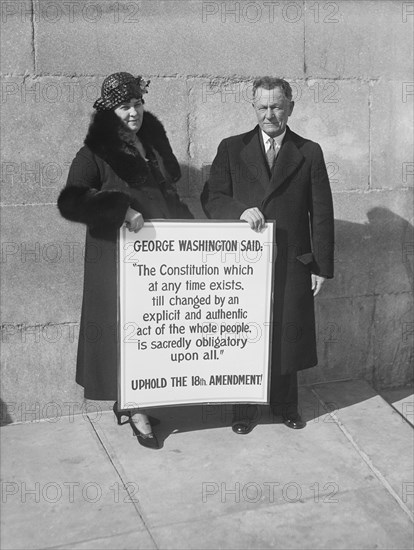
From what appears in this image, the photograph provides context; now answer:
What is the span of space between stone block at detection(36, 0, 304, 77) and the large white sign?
3.99 ft

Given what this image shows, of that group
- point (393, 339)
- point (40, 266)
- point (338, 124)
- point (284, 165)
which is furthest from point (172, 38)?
point (393, 339)

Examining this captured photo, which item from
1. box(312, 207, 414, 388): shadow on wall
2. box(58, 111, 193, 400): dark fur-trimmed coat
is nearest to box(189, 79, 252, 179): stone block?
box(58, 111, 193, 400): dark fur-trimmed coat

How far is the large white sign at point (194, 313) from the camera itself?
4.37 meters

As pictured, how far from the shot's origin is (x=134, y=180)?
430 centimetres

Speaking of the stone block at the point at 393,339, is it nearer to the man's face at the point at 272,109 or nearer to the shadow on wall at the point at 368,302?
the shadow on wall at the point at 368,302

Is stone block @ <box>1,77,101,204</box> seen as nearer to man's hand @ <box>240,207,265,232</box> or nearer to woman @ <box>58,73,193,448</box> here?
woman @ <box>58,73,193,448</box>

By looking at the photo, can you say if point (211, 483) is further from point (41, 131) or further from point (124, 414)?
point (41, 131)

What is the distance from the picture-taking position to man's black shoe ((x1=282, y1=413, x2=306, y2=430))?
493cm

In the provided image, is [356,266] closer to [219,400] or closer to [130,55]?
[219,400]

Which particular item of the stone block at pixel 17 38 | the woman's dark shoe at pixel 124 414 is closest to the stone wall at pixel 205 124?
the stone block at pixel 17 38

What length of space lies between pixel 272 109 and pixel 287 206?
0.54 metres

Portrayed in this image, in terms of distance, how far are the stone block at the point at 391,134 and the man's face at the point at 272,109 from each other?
4.09 ft

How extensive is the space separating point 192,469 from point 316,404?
1235 millimetres

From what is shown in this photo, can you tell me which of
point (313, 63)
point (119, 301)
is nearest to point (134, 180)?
point (119, 301)
